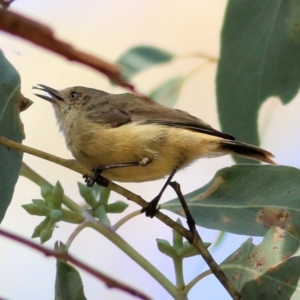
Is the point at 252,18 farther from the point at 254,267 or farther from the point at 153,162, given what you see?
the point at 254,267

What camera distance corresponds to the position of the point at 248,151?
113 cm

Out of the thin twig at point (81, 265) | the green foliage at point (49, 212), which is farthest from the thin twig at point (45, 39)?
the green foliage at point (49, 212)

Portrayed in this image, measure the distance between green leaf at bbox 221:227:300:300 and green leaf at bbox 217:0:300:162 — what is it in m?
0.33

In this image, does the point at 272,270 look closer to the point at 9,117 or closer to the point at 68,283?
the point at 68,283

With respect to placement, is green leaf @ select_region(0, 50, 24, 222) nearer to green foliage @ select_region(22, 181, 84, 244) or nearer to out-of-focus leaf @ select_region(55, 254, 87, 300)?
green foliage @ select_region(22, 181, 84, 244)

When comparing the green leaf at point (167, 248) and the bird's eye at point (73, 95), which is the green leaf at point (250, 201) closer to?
the green leaf at point (167, 248)

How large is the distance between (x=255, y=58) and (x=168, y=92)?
429 millimetres

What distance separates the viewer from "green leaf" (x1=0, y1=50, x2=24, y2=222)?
834mm

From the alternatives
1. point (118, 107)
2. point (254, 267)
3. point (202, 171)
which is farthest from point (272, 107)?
point (202, 171)

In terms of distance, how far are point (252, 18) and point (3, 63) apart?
1.68 feet

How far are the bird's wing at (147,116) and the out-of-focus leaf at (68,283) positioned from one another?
17.7 inches

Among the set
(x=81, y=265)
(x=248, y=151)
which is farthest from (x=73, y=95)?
(x=81, y=265)

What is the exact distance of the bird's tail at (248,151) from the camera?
1105 millimetres

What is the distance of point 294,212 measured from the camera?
3.06 feet
